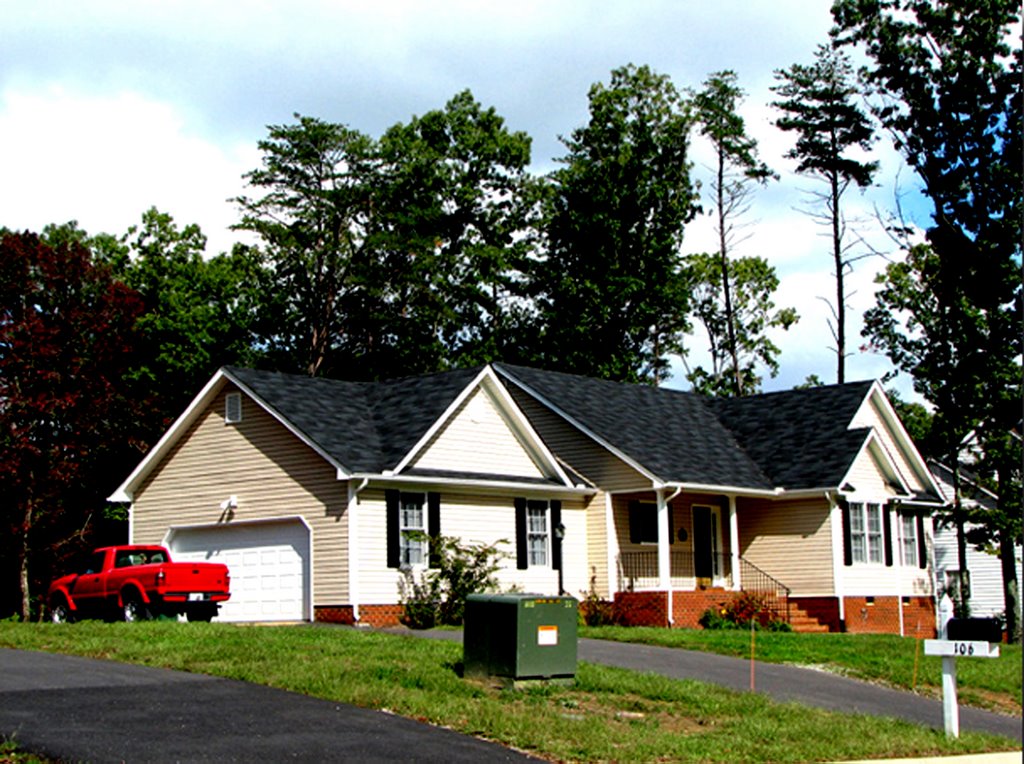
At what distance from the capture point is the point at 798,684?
66.3 feet

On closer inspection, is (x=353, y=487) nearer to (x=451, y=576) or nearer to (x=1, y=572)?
(x=451, y=576)

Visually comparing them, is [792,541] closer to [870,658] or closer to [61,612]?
[870,658]

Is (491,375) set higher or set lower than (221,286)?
lower

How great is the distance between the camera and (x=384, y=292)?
51.0 metres

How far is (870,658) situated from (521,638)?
903cm

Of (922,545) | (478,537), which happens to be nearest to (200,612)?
(478,537)

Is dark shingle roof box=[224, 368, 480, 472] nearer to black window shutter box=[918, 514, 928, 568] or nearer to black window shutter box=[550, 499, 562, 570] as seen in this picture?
black window shutter box=[550, 499, 562, 570]

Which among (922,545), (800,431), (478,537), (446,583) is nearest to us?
(446,583)

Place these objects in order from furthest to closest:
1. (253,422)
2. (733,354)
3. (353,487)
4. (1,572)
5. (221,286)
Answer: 1. (733,354)
2. (221,286)
3. (1,572)
4. (253,422)
5. (353,487)

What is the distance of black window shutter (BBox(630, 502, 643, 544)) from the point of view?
107 ft

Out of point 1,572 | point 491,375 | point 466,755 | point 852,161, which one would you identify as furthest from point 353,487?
point 852,161

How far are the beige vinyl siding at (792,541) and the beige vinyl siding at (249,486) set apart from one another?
11.9 m

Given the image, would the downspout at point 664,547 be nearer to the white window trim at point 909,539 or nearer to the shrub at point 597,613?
the shrub at point 597,613

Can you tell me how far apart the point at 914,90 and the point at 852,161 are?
15187 millimetres
